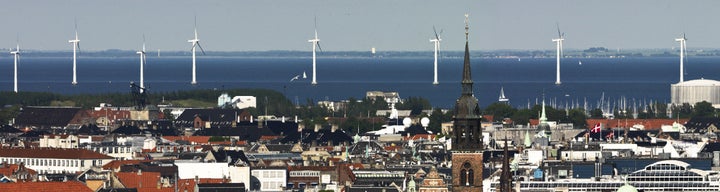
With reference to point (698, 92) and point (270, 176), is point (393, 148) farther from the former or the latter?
point (698, 92)

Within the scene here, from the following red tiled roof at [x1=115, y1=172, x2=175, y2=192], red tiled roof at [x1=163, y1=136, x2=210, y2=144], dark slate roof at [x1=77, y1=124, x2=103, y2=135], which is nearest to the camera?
red tiled roof at [x1=115, y1=172, x2=175, y2=192]

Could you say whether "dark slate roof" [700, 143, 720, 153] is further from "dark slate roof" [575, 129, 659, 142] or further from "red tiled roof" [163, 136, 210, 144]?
"red tiled roof" [163, 136, 210, 144]

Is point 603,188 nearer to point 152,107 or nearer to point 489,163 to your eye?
point 489,163

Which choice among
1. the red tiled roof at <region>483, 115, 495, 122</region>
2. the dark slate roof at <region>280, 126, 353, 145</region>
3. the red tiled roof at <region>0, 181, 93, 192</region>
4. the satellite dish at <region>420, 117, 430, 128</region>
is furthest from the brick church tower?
the satellite dish at <region>420, 117, 430, 128</region>

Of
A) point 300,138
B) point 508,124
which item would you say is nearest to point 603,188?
point 300,138

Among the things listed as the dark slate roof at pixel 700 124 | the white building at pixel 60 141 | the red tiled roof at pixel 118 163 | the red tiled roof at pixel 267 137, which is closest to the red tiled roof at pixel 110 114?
the red tiled roof at pixel 267 137

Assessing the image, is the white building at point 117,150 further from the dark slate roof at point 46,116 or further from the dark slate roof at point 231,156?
the dark slate roof at point 46,116
